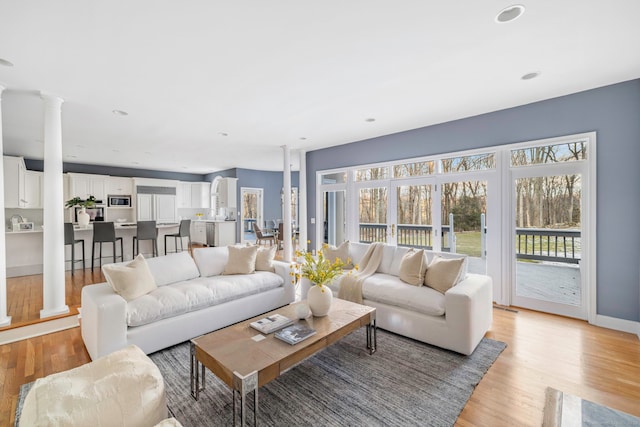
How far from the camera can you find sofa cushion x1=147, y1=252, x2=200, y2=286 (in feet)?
10.3

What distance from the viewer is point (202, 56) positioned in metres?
2.55

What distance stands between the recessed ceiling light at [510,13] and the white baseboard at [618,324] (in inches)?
133

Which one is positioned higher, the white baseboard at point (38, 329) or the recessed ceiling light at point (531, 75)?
the recessed ceiling light at point (531, 75)

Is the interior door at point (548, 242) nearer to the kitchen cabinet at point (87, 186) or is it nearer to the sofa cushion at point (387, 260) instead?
the sofa cushion at point (387, 260)

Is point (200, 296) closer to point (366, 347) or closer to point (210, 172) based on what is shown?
point (366, 347)

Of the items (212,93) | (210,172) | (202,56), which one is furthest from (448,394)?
(210,172)

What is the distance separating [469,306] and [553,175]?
2359mm

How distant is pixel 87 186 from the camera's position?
7.79 meters

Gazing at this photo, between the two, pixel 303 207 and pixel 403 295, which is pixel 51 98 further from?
pixel 403 295

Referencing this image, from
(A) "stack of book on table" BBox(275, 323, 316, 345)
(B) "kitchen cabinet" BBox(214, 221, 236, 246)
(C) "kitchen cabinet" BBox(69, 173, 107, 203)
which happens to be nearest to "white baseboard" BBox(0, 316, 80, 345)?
(A) "stack of book on table" BBox(275, 323, 316, 345)

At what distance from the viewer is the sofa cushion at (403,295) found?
9.06ft

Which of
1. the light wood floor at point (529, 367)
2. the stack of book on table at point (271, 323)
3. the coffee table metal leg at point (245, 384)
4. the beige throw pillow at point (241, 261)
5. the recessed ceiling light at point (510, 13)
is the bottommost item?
the light wood floor at point (529, 367)

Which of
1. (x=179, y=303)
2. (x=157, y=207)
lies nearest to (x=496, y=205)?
(x=179, y=303)

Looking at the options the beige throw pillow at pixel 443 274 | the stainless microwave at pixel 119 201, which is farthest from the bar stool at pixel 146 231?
the beige throw pillow at pixel 443 274
